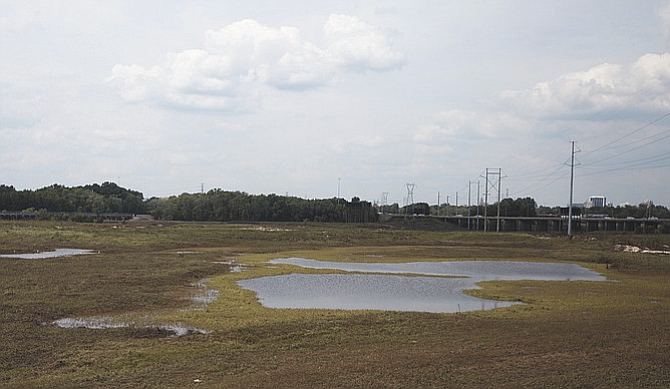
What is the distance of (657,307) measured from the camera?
2927 centimetres

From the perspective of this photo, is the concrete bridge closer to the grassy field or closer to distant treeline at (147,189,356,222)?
distant treeline at (147,189,356,222)

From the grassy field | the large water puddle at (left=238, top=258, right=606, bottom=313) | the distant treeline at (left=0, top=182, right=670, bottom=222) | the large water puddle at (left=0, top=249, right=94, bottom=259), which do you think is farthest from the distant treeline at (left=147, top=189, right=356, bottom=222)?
the grassy field

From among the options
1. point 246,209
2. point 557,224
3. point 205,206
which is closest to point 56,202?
point 205,206

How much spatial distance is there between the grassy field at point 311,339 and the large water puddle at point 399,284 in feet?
6.15

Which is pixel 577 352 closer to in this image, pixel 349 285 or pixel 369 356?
pixel 369 356

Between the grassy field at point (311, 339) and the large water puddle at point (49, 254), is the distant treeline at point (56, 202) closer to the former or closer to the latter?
the large water puddle at point (49, 254)

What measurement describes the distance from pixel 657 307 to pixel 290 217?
142 metres

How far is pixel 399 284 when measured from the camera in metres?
38.7

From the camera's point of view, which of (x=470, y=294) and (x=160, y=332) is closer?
(x=160, y=332)

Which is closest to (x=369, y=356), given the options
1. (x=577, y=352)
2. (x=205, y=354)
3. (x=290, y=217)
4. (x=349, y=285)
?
(x=205, y=354)

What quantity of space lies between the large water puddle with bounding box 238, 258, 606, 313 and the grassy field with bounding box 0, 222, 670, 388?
1.87 m

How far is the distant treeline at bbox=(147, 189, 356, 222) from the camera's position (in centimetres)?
16100

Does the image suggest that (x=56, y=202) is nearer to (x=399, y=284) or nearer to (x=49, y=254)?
(x=49, y=254)

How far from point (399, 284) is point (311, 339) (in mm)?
18674
